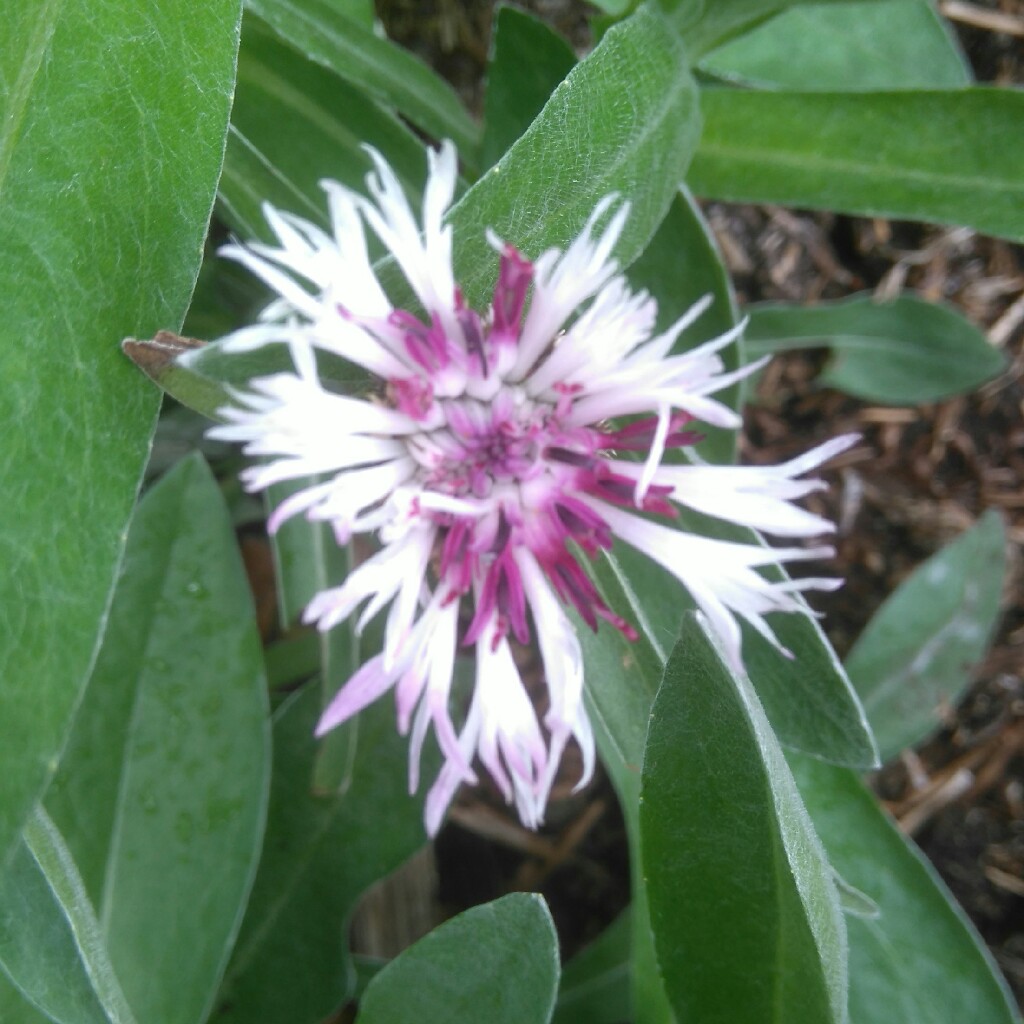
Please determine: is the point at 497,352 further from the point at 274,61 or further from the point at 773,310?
the point at 773,310

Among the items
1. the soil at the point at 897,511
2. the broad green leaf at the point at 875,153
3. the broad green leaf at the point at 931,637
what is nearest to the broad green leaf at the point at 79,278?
the broad green leaf at the point at 875,153

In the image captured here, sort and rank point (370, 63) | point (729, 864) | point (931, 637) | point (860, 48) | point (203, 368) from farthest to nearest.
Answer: point (931, 637) < point (860, 48) < point (370, 63) < point (729, 864) < point (203, 368)

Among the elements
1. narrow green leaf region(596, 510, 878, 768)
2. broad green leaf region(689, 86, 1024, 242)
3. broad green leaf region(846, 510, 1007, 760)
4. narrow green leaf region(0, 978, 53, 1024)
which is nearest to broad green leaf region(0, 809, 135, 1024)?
narrow green leaf region(0, 978, 53, 1024)

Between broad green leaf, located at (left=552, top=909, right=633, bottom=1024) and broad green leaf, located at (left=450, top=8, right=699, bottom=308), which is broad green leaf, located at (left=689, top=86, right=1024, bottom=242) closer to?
broad green leaf, located at (left=450, top=8, right=699, bottom=308)

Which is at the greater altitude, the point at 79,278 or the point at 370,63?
the point at 370,63

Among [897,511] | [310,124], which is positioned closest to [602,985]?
[897,511]

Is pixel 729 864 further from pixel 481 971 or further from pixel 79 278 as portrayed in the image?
pixel 79 278

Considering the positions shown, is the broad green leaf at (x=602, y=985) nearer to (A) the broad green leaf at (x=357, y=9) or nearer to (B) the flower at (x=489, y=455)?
(B) the flower at (x=489, y=455)
